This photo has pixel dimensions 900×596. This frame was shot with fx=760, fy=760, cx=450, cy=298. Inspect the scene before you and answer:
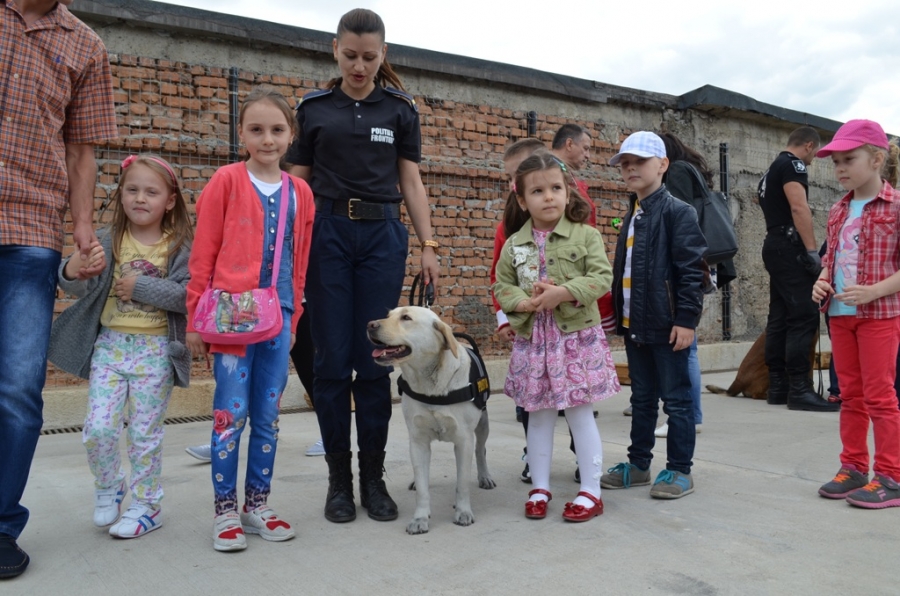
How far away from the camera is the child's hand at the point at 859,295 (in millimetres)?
3432

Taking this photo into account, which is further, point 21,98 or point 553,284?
point 553,284

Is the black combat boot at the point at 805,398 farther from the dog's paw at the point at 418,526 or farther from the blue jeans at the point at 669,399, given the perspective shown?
the dog's paw at the point at 418,526

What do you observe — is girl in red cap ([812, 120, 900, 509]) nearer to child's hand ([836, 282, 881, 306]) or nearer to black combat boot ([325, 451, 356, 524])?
child's hand ([836, 282, 881, 306])

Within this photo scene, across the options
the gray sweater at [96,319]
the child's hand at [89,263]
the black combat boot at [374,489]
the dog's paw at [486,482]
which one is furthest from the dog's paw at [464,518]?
the child's hand at [89,263]

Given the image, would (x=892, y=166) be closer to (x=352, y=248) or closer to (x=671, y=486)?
(x=671, y=486)

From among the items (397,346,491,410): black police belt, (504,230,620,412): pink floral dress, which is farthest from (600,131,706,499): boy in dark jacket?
(397,346,491,410): black police belt

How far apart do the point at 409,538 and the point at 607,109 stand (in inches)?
293

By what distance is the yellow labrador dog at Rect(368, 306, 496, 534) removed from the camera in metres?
3.23

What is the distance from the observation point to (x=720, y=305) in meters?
10.2

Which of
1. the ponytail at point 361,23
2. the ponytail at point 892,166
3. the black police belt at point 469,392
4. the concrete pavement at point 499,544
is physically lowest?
the concrete pavement at point 499,544

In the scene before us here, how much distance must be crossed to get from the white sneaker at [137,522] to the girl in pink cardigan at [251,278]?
363mm

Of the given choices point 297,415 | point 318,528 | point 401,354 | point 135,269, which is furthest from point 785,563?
point 297,415

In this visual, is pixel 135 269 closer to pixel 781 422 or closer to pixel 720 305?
pixel 781 422

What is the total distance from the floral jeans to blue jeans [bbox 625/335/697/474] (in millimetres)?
2314
